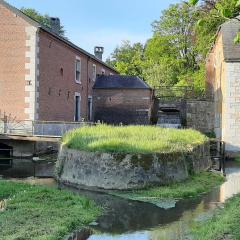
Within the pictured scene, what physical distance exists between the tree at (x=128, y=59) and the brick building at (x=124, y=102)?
82.8 feet

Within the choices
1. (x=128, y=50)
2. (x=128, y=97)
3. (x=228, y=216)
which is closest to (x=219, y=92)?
(x=128, y=97)

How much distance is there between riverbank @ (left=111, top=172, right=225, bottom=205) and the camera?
511 inches

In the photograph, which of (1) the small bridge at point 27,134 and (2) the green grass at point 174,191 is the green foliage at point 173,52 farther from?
(2) the green grass at point 174,191

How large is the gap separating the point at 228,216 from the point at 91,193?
5214 mm

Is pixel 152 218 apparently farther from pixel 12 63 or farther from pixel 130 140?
pixel 12 63

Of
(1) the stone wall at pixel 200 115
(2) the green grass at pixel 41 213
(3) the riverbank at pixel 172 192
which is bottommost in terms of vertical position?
(3) the riverbank at pixel 172 192

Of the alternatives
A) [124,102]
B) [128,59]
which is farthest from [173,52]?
[124,102]

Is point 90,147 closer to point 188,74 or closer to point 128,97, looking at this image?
point 128,97

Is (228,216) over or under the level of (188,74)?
under

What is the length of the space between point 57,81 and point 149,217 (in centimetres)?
1770

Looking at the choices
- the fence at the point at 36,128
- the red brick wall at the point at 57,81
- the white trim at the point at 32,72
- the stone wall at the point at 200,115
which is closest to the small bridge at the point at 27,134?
the fence at the point at 36,128

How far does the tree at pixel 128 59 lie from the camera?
61.3m

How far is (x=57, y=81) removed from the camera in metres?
27.3

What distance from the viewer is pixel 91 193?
1360 centimetres
